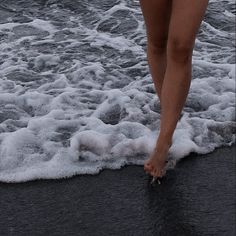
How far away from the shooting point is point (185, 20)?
2580mm

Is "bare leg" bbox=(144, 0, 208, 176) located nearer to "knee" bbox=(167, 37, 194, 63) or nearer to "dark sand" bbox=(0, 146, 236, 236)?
"knee" bbox=(167, 37, 194, 63)

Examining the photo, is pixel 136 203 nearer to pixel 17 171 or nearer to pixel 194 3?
pixel 17 171

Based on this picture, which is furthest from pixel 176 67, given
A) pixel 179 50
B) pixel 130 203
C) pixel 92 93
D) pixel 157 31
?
pixel 92 93

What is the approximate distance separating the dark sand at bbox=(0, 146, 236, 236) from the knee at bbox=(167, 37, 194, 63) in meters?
0.82

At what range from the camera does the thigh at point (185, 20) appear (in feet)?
8.37

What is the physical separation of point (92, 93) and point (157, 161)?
1303 mm

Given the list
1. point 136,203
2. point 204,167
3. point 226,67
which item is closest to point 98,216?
point 136,203

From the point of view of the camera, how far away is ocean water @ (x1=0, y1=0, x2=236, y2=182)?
3.40m

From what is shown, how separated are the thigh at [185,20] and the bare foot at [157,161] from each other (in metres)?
0.69

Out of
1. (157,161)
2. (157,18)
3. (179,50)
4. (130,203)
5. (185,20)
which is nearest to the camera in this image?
(185,20)

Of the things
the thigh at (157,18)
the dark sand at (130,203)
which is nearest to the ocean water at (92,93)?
the dark sand at (130,203)

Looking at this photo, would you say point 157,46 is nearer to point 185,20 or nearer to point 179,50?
point 179,50

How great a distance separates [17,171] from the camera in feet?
10.6

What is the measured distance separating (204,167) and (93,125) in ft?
3.05
